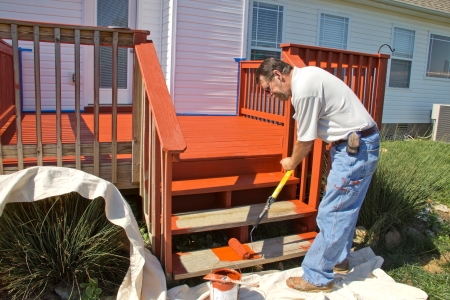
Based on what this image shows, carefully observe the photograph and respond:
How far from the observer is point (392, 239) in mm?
4016

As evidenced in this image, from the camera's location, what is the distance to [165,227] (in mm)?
2932

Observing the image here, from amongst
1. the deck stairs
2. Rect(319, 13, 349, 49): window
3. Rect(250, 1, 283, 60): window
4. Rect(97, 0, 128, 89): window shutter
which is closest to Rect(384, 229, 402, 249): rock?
the deck stairs

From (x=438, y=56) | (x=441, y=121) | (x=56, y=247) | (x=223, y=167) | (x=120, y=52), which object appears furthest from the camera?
(x=438, y=56)

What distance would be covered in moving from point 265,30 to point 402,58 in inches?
177

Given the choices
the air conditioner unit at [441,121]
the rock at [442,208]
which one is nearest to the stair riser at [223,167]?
the rock at [442,208]

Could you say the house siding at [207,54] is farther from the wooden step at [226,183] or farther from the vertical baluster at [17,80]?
the vertical baluster at [17,80]

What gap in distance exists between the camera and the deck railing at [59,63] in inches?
121

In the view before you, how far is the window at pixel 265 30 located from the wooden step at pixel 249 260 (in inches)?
214

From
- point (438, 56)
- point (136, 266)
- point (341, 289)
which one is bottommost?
point (341, 289)

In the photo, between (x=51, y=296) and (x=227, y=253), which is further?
(x=227, y=253)

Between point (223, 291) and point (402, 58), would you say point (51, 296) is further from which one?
point (402, 58)

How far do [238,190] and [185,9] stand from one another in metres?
4.31

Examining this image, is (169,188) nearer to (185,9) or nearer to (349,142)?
(349,142)

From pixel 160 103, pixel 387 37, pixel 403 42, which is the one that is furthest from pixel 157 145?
pixel 403 42
